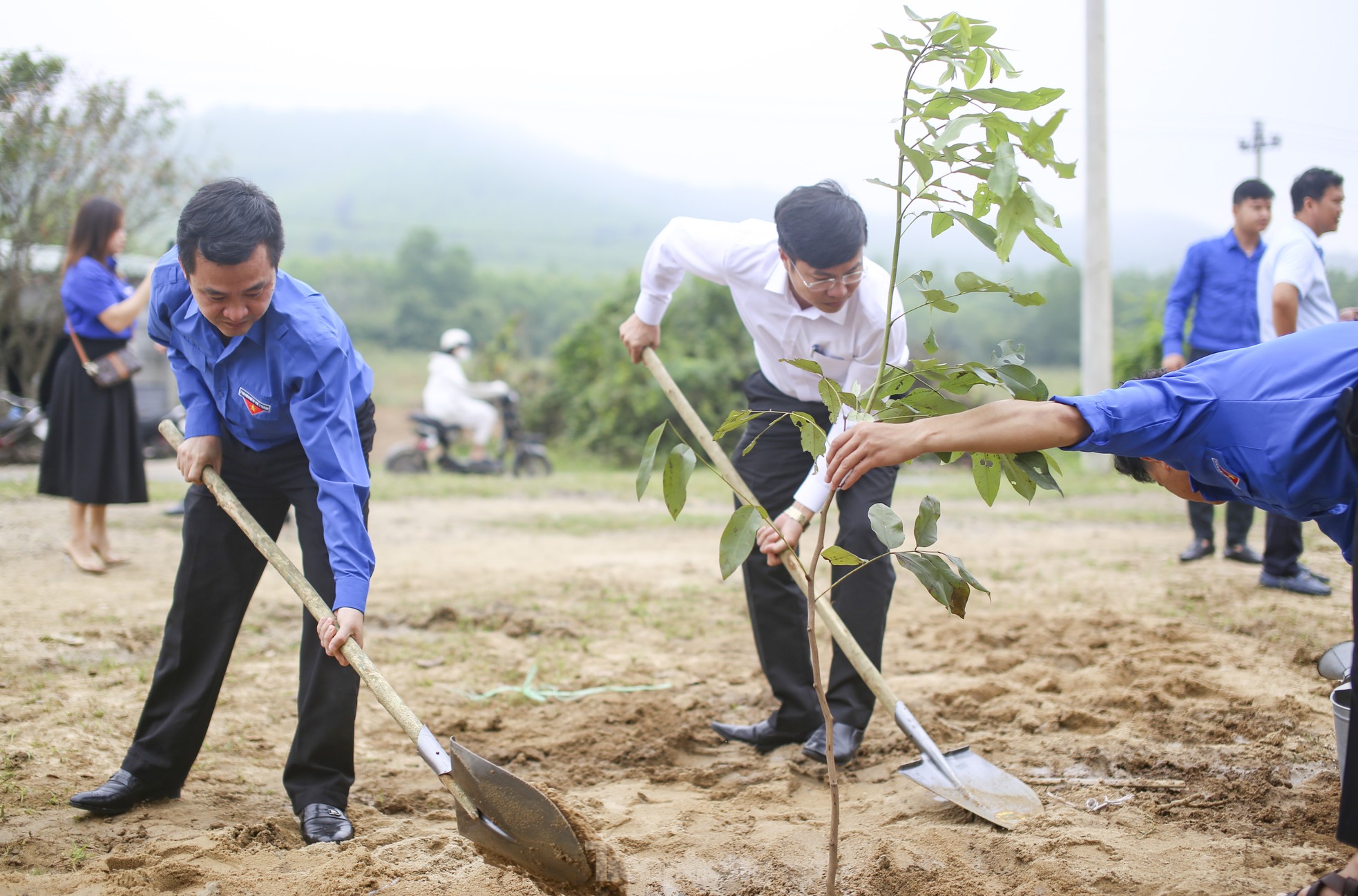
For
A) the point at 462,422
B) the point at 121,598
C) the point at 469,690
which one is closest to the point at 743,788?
the point at 469,690

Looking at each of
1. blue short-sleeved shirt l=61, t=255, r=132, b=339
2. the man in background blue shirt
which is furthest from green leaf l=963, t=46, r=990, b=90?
blue short-sleeved shirt l=61, t=255, r=132, b=339

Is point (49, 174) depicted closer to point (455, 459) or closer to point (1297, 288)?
point (455, 459)

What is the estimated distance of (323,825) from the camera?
259cm

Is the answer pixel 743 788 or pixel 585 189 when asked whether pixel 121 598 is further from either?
pixel 585 189

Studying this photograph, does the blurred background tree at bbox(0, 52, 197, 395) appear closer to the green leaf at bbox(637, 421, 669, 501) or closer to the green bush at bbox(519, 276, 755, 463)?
the green bush at bbox(519, 276, 755, 463)

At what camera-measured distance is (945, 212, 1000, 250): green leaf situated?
1931mm

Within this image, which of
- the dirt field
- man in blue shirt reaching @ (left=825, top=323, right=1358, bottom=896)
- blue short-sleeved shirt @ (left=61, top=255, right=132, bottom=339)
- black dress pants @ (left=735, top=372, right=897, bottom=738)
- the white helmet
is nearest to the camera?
man in blue shirt reaching @ (left=825, top=323, right=1358, bottom=896)

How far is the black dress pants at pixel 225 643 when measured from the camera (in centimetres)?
265

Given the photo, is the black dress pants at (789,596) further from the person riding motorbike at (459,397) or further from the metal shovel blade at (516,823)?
the person riding motorbike at (459,397)

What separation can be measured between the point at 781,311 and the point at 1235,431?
1592 millimetres

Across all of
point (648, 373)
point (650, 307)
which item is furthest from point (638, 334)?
point (648, 373)

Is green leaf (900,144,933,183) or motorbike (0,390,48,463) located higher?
green leaf (900,144,933,183)

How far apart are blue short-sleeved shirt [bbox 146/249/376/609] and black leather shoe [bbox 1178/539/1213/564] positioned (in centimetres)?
519

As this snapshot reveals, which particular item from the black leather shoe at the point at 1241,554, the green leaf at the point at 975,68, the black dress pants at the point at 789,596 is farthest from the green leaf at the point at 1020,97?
the black leather shoe at the point at 1241,554
